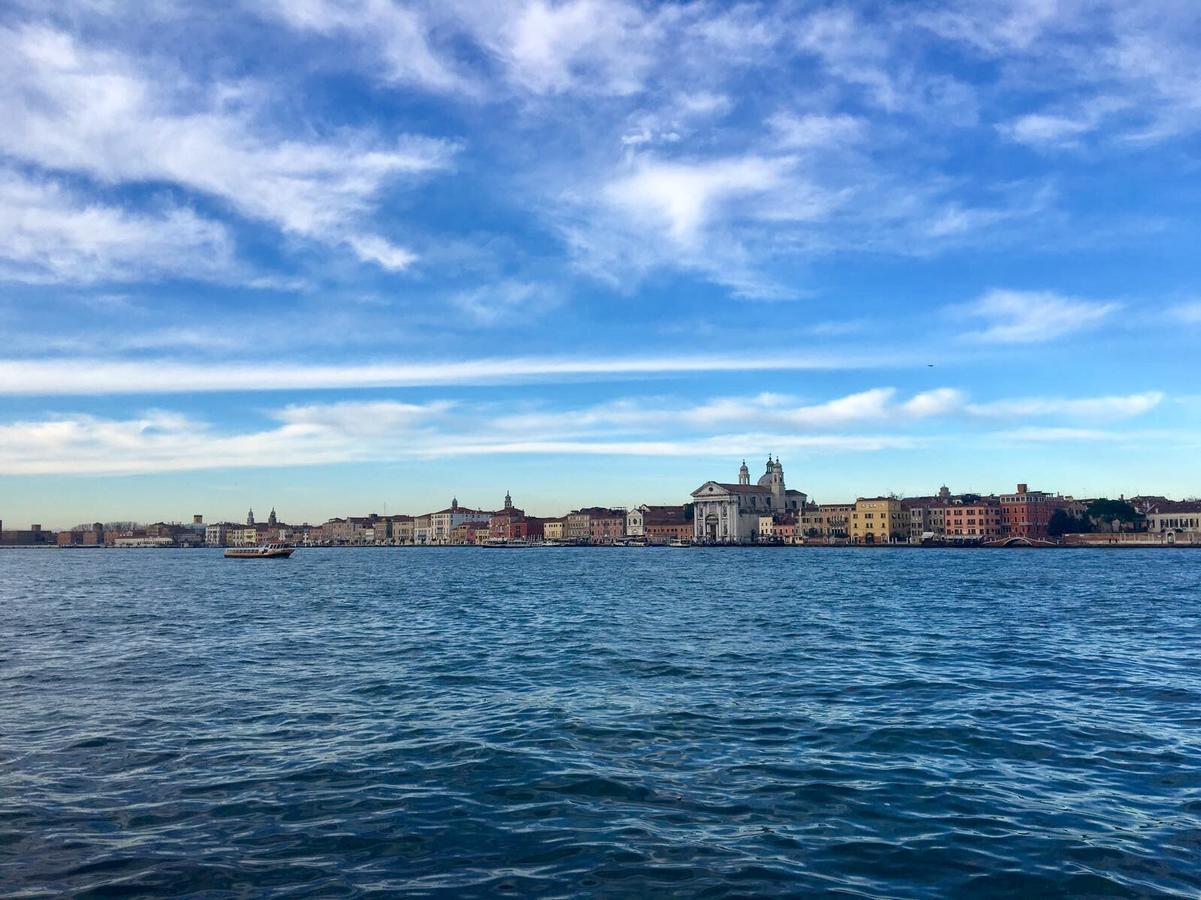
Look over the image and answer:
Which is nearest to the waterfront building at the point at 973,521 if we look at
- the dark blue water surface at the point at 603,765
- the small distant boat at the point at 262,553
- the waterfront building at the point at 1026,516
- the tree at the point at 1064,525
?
the waterfront building at the point at 1026,516

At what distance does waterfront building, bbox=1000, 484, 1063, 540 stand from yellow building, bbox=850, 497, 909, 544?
17766mm

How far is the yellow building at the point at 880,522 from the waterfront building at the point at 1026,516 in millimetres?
17766

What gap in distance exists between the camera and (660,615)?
33000mm

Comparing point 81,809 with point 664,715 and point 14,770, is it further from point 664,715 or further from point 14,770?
point 664,715

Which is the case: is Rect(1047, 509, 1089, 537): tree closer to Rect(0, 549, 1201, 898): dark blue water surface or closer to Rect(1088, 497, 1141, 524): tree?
Rect(1088, 497, 1141, 524): tree

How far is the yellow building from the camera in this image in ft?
566

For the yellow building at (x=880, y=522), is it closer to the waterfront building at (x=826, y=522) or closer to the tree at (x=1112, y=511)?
the waterfront building at (x=826, y=522)

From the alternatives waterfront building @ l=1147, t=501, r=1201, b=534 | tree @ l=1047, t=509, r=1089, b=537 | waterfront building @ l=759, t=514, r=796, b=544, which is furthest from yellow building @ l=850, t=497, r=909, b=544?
waterfront building @ l=1147, t=501, r=1201, b=534

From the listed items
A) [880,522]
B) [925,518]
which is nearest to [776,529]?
[880,522]

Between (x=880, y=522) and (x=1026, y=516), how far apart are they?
2469cm

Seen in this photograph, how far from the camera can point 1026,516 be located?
529 ft

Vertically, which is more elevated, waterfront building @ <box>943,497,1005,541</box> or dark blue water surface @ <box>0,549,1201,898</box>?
waterfront building @ <box>943,497,1005,541</box>

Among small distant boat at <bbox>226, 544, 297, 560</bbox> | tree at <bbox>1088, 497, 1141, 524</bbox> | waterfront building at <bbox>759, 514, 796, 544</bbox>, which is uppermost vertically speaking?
tree at <bbox>1088, 497, 1141, 524</bbox>

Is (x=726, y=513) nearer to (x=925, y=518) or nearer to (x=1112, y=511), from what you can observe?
(x=925, y=518)
